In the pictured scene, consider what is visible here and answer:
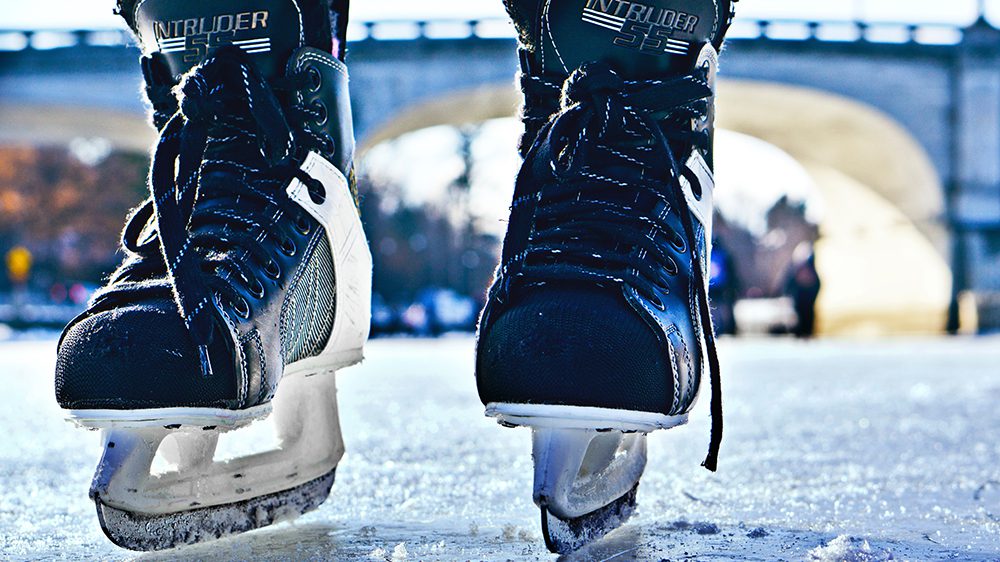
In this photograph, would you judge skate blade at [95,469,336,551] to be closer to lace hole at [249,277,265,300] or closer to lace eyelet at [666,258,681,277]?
lace hole at [249,277,265,300]

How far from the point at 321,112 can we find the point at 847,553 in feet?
2.55

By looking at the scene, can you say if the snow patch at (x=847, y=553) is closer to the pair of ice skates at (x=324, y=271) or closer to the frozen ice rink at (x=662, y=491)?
the frozen ice rink at (x=662, y=491)

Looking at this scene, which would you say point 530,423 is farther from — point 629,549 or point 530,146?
point 530,146

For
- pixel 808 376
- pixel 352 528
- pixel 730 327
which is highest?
pixel 352 528

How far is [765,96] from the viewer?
68.3ft

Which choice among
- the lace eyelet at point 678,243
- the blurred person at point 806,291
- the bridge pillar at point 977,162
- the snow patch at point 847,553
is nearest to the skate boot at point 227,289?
the lace eyelet at point 678,243

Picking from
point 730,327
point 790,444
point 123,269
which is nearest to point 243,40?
point 123,269

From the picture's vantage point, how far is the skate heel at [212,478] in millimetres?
1070

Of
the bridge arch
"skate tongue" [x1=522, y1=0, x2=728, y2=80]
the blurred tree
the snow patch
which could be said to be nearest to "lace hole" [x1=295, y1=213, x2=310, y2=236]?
"skate tongue" [x1=522, y1=0, x2=728, y2=80]

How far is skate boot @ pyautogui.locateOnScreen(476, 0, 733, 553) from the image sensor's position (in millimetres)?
1030

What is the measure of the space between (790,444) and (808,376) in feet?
8.27

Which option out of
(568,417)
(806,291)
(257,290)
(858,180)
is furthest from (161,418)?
(858,180)

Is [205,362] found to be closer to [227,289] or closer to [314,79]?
[227,289]

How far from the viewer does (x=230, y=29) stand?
1.28 m
